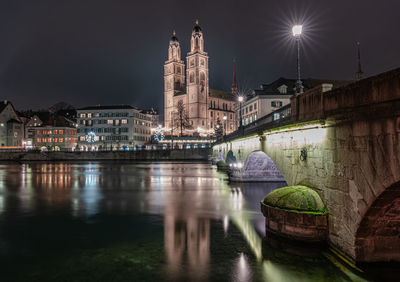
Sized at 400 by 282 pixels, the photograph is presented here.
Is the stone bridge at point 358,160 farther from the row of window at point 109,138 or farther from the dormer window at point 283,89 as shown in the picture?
the row of window at point 109,138

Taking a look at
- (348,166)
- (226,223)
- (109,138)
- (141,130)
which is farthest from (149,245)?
(141,130)

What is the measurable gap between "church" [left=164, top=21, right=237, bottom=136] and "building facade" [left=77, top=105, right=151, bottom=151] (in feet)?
106

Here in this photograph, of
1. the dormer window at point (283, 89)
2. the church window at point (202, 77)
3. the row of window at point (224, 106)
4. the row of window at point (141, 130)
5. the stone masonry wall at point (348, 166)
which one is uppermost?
the church window at point (202, 77)

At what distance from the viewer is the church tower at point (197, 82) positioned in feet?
570

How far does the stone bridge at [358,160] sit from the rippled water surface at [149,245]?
1.56 m

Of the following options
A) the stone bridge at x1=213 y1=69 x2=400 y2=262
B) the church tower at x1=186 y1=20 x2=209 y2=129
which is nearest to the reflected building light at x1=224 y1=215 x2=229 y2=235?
the stone bridge at x1=213 y1=69 x2=400 y2=262

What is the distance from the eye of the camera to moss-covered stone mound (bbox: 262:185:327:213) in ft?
40.0

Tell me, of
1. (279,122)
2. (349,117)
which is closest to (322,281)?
(349,117)

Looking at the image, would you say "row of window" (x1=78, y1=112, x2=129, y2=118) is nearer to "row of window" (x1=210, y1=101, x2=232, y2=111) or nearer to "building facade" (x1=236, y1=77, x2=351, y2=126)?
"row of window" (x1=210, y1=101, x2=232, y2=111)

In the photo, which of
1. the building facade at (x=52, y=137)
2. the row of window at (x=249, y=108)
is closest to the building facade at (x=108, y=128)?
the building facade at (x=52, y=137)

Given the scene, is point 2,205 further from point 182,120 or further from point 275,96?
point 182,120

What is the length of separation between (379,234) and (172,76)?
616 feet

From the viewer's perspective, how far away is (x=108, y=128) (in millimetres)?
134375

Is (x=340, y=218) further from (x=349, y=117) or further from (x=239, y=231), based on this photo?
(x=239, y=231)
